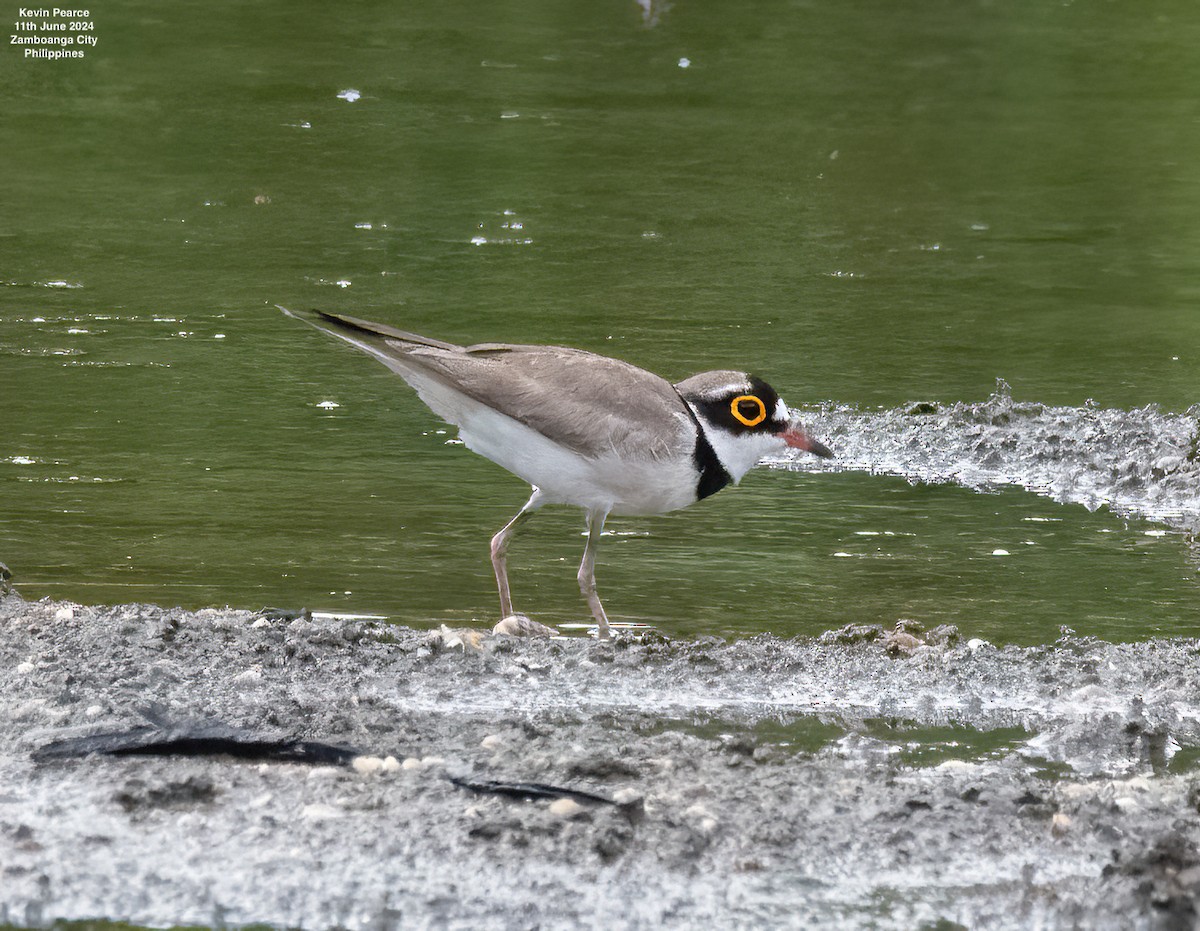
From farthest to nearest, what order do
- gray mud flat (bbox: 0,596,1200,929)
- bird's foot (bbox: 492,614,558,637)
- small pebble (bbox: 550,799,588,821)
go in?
bird's foot (bbox: 492,614,558,637) → small pebble (bbox: 550,799,588,821) → gray mud flat (bbox: 0,596,1200,929)

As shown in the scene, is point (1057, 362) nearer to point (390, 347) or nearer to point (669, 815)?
point (390, 347)

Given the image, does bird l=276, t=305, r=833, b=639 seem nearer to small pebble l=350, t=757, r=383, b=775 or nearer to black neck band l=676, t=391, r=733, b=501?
black neck band l=676, t=391, r=733, b=501

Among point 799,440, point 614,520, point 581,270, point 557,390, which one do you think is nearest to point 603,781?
point 557,390

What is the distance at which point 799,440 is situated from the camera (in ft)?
21.7

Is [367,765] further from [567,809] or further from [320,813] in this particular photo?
[567,809]

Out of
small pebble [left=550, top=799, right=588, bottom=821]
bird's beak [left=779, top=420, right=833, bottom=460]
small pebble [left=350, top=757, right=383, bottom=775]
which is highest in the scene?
bird's beak [left=779, top=420, right=833, bottom=460]

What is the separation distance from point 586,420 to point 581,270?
5828 millimetres

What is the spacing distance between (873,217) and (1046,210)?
4.47 ft

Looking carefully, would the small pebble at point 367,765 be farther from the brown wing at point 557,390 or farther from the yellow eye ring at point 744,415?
the yellow eye ring at point 744,415

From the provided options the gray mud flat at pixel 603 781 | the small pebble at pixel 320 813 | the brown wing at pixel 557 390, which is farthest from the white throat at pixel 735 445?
the small pebble at pixel 320 813

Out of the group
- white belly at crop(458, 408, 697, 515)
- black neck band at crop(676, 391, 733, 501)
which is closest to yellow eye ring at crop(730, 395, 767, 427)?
black neck band at crop(676, 391, 733, 501)

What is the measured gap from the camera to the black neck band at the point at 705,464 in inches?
245

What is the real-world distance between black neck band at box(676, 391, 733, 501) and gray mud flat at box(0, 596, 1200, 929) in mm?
750

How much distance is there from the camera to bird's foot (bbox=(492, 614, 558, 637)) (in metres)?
5.86
